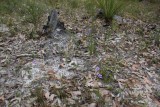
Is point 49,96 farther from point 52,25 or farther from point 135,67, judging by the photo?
point 52,25

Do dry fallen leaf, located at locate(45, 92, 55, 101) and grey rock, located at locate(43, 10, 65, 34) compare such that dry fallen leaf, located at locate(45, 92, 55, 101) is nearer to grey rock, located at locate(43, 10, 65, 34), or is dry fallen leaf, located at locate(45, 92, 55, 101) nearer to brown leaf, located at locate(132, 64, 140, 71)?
brown leaf, located at locate(132, 64, 140, 71)

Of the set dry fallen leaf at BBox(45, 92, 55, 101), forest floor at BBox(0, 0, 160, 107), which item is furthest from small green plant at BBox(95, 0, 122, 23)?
dry fallen leaf at BBox(45, 92, 55, 101)

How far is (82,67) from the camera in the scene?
3898 millimetres

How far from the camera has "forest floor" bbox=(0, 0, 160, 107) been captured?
3.27 m

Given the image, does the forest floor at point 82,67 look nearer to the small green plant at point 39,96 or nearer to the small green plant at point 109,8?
the small green plant at point 39,96

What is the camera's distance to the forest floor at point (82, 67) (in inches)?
129

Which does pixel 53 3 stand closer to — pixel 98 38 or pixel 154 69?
pixel 98 38

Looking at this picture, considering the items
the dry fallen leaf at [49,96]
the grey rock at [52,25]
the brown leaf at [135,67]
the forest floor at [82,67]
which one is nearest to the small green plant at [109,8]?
the forest floor at [82,67]

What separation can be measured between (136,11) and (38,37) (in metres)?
3.31

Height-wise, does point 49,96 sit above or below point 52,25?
below

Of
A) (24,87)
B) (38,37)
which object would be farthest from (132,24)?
(24,87)

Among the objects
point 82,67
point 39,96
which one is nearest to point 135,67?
point 82,67

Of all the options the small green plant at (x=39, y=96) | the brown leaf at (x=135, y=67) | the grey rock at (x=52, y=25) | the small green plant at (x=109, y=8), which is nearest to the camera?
the small green plant at (x=39, y=96)

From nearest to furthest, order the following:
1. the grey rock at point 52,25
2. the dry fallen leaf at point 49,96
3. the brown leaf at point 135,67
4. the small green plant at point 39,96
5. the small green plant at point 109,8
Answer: the small green plant at point 39,96
the dry fallen leaf at point 49,96
the brown leaf at point 135,67
the grey rock at point 52,25
the small green plant at point 109,8
